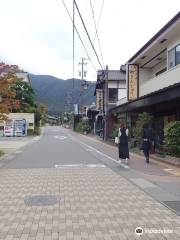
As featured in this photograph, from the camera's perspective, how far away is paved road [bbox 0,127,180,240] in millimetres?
6977

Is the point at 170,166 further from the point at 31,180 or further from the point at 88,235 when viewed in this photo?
the point at 88,235

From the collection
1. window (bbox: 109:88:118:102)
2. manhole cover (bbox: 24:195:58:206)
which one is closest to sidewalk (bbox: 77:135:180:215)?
manhole cover (bbox: 24:195:58:206)

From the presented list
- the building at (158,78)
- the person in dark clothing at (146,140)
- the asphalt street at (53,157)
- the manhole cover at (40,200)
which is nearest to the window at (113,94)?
the building at (158,78)

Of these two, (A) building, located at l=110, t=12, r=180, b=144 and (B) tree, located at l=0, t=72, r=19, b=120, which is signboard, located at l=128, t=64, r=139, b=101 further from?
(B) tree, located at l=0, t=72, r=19, b=120

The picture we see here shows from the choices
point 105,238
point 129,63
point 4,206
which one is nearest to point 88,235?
point 105,238

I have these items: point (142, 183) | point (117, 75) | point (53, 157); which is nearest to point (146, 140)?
point (53, 157)

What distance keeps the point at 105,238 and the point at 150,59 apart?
25.1 metres

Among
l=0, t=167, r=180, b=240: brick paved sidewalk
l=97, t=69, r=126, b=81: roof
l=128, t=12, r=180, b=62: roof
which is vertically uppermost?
l=97, t=69, r=126, b=81: roof

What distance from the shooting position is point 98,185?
11.9 metres

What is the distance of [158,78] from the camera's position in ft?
81.5

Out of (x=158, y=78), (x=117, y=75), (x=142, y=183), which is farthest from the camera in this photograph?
(x=117, y=75)

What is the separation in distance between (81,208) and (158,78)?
55.7 feet

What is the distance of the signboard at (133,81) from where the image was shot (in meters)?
32.4

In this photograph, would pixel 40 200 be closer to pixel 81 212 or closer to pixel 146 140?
pixel 81 212
